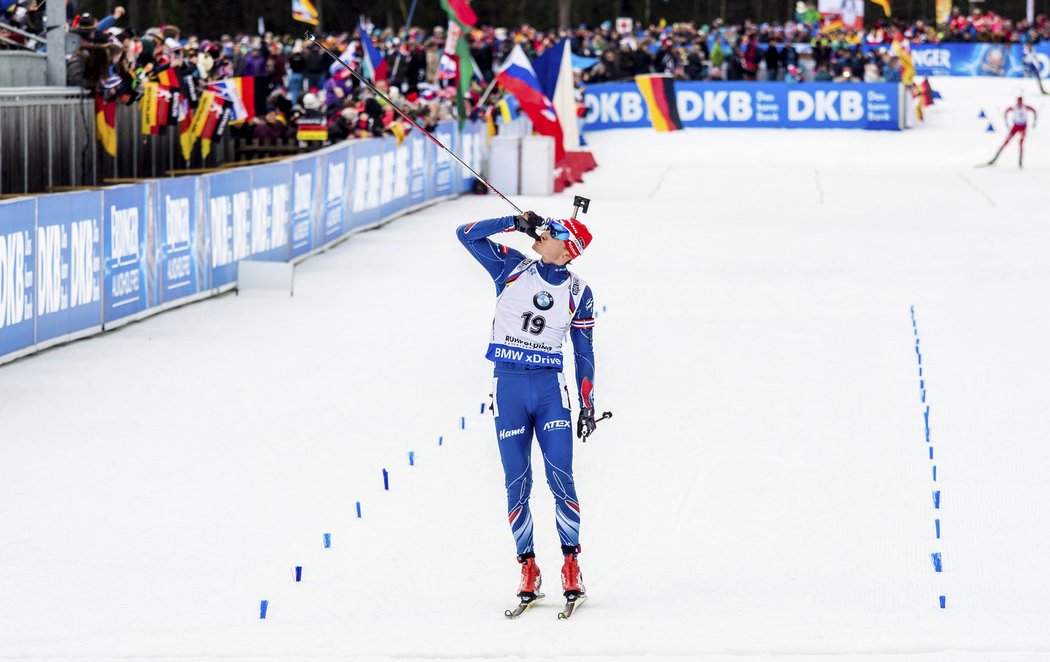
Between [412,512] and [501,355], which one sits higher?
[501,355]

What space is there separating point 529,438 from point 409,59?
3129 centimetres

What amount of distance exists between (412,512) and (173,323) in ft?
25.0

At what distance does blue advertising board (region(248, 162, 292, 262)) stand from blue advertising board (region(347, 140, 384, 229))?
3.40 meters

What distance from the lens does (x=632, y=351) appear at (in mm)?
15188

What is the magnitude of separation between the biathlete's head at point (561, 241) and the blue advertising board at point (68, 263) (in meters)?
7.89

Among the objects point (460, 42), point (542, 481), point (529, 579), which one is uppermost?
point (460, 42)

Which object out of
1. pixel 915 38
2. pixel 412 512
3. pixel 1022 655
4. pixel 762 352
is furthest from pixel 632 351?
pixel 915 38

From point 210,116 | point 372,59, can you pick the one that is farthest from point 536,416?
point 372,59

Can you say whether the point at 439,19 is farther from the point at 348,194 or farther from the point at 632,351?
the point at 632,351

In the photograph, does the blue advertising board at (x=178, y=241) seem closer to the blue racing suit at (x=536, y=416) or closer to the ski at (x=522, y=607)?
the blue racing suit at (x=536, y=416)

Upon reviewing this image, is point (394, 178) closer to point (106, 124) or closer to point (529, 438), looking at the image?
point (106, 124)

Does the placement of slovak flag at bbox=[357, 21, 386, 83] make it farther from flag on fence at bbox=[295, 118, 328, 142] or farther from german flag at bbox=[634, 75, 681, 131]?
german flag at bbox=[634, 75, 681, 131]

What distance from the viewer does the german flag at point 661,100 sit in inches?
1640

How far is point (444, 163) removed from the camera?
3022 centimetres
